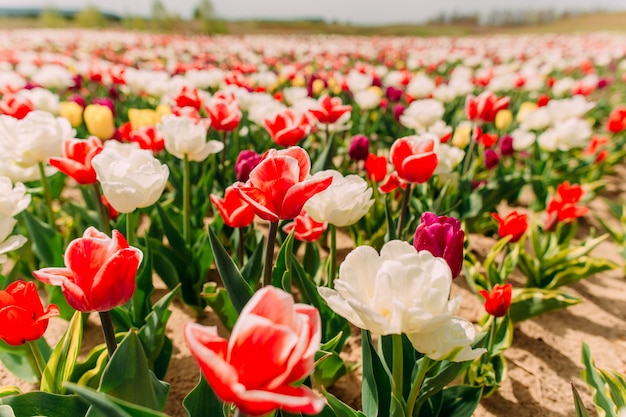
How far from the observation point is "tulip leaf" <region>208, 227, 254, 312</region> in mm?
1209

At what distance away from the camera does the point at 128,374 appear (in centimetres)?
96

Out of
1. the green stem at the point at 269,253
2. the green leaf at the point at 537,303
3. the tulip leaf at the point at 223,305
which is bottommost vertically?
the green leaf at the point at 537,303

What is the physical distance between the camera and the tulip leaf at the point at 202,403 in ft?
3.38

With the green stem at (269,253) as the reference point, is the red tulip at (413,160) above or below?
above

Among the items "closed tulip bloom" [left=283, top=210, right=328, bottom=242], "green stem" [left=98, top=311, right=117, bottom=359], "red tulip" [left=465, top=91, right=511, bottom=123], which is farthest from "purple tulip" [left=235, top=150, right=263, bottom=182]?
"red tulip" [left=465, top=91, right=511, bottom=123]

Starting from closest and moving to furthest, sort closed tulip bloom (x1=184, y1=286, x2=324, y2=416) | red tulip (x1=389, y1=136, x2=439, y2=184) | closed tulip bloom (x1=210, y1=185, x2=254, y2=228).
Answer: closed tulip bloom (x1=184, y1=286, x2=324, y2=416) → closed tulip bloom (x1=210, y1=185, x2=254, y2=228) → red tulip (x1=389, y1=136, x2=439, y2=184)

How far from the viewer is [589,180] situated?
13.4 feet

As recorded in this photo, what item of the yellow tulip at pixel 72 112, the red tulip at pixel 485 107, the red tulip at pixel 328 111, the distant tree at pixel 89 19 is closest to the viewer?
the red tulip at pixel 328 111

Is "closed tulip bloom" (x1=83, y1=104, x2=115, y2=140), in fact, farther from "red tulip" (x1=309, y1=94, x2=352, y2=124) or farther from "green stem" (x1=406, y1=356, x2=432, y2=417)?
"green stem" (x1=406, y1=356, x2=432, y2=417)

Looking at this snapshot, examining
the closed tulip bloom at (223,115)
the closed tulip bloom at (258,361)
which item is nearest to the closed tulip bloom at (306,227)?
the closed tulip bloom at (223,115)

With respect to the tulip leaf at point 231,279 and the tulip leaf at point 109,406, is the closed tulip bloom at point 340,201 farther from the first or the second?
the tulip leaf at point 109,406

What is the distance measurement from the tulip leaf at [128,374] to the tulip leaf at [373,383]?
20.6 inches

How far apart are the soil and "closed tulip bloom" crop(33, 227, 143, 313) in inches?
39.4

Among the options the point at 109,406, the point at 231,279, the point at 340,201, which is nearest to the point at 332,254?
the point at 340,201
